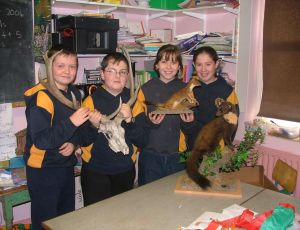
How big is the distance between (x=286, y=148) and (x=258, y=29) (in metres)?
1.19

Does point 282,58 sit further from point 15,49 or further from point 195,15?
point 15,49

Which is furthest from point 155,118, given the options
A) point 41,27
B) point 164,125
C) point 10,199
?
point 41,27

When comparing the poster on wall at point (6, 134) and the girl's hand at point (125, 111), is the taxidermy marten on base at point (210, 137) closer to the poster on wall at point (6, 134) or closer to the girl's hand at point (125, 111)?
the girl's hand at point (125, 111)

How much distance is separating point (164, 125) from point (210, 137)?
571 millimetres

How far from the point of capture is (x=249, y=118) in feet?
11.7

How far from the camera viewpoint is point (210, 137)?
6.03 ft

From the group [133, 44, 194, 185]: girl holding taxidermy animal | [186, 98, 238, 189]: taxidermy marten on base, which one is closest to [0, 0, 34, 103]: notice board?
[133, 44, 194, 185]: girl holding taxidermy animal

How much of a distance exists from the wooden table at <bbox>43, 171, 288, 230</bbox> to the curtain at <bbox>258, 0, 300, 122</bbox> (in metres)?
1.59

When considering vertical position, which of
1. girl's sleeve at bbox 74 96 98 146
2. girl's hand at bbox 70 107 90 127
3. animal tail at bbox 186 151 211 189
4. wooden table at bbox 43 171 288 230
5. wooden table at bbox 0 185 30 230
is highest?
girl's hand at bbox 70 107 90 127

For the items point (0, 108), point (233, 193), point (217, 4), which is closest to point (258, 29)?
point (217, 4)

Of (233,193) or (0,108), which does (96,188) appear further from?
(0,108)

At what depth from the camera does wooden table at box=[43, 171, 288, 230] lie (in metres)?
1.54

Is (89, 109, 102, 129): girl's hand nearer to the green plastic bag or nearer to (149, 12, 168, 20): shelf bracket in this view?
the green plastic bag

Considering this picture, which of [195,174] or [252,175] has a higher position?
[195,174]
